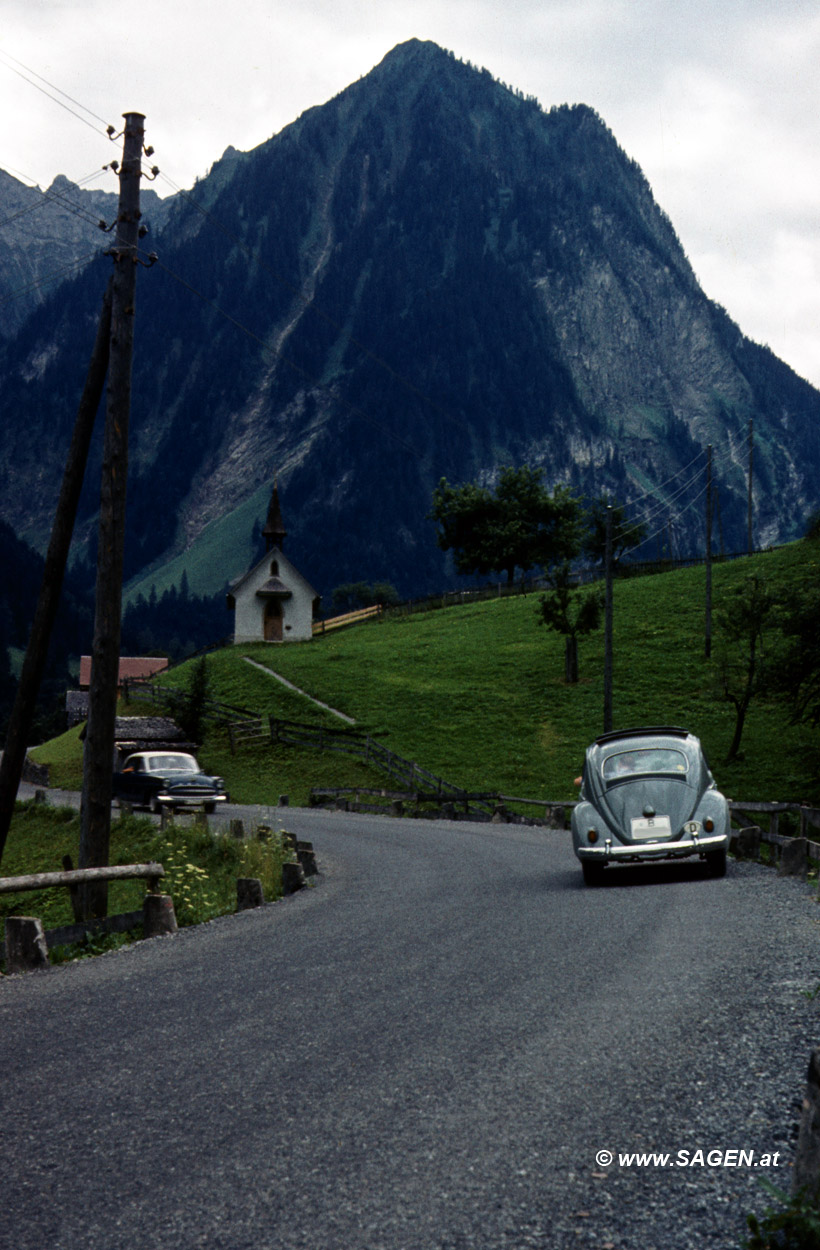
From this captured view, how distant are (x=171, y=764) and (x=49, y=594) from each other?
22.7m

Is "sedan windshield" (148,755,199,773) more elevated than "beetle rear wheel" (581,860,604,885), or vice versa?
"sedan windshield" (148,755,199,773)

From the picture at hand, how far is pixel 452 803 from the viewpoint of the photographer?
123 ft

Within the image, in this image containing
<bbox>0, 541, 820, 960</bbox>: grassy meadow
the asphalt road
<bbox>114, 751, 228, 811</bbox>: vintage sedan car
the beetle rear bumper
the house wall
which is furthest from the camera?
the house wall

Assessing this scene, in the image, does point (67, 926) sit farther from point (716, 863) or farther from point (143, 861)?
point (143, 861)

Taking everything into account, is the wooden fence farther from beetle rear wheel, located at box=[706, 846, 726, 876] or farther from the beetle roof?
beetle rear wheel, located at box=[706, 846, 726, 876]

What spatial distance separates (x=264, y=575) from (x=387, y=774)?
55111mm

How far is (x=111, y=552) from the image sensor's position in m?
15.1

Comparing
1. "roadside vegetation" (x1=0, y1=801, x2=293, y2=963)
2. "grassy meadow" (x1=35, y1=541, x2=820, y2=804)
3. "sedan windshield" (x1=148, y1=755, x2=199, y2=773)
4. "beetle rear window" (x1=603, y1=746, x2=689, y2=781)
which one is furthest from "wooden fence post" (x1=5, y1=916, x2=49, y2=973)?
"grassy meadow" (x1=35, y1=541, x2=820, y2=804)

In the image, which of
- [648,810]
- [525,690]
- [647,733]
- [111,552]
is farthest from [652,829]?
Answer: [525,690]

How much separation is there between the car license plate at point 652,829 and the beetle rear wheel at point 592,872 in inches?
29.6

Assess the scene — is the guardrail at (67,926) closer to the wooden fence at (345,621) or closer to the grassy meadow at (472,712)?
the grassy meadow at (472,712)

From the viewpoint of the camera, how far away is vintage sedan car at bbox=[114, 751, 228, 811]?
35594 mm

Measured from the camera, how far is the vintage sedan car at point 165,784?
3559 cm

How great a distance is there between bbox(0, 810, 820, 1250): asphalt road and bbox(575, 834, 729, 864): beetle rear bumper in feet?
13.8
